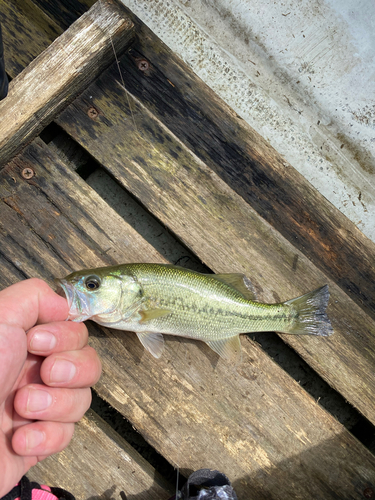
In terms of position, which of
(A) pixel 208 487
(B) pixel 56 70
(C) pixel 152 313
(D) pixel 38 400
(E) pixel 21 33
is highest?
(E) pixel 21 33

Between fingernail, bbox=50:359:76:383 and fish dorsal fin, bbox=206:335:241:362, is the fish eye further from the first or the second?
fish dorsal fin, bbox=206:335:241:362

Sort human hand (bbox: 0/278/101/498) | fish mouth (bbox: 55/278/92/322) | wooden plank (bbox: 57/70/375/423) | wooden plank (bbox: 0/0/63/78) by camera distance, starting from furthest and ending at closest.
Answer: wooden plank (bbox: 0/0/63/78) < wooden plank (bbox: 57/70/375/423) < fish mouth (bbox: 55/278/92/322) < human hand (bbox: 0/278/101/498)

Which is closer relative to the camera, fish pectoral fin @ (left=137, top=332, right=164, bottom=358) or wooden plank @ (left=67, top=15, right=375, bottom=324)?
fish pectoral fin @ (left=137, top=332, right=164, bottom=358)

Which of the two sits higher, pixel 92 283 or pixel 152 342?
pixel 92 283

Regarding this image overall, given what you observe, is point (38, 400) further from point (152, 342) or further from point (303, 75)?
point (303, 75)

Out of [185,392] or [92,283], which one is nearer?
[92,283]

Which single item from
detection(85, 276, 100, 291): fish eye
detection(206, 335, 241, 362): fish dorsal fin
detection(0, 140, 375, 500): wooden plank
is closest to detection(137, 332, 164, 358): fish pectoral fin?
detection(0, 140, 375, 500): wooden plank

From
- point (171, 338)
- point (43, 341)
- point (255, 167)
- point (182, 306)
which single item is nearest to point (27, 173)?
point (43, 341)
